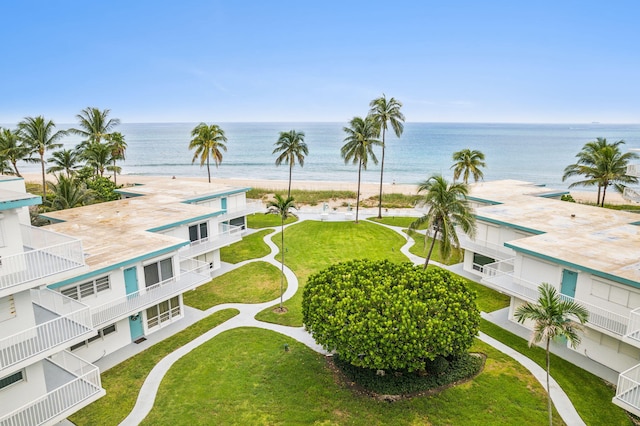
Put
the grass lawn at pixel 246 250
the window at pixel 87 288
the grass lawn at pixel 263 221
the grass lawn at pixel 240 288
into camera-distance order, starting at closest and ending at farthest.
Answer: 1. the window at pixel 87 288
2. the grass lawn at pixel 240 288
3. the grass lawn at pixel 246 250
4. the grass lawn at pixel 263 221

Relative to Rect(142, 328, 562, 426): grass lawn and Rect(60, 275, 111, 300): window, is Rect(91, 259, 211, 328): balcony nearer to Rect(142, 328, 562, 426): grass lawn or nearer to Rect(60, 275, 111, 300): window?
Rect(60, 275, 111, 300): window

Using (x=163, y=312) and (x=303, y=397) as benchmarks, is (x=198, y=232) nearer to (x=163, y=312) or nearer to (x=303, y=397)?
(x=163, y=312)

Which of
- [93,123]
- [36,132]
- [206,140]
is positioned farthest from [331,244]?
[93,123]

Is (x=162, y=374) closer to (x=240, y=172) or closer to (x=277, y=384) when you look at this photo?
(x=277, y=384)

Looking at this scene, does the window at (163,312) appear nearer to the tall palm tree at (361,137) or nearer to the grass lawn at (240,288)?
the grass lawn at (240,288)

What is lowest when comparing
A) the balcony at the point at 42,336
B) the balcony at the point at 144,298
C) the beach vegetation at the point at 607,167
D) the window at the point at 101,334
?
the window at the point at 101,334

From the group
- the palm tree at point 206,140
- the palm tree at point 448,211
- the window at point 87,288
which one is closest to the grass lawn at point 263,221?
the palm tree at point 206,140

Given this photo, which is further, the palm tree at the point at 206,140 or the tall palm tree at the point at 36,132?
the palm tree at the point at 206,140
